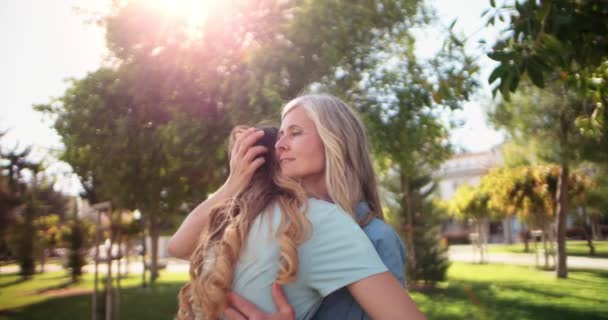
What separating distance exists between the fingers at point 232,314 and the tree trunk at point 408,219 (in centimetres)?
1666

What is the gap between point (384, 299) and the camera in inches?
51.6

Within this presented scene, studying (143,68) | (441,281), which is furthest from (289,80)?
(441,281)

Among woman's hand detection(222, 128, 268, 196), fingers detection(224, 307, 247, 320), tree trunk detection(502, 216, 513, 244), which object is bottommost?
tree trunk detection(502, 216, 513, 244)

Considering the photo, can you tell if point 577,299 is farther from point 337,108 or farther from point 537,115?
point 337,108

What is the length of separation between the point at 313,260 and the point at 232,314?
A: 0.84ft

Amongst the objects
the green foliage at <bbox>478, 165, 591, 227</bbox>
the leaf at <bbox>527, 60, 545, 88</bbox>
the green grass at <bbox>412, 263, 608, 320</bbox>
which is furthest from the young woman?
the green foliage at <bbox>478, 165, 591, 227</bbox>

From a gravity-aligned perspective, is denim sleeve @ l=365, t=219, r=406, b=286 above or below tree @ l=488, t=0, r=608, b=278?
below

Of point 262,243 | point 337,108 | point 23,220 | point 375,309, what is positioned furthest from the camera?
point 23,220

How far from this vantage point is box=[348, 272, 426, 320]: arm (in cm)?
130

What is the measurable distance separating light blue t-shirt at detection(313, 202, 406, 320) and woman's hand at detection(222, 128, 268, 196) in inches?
16.4

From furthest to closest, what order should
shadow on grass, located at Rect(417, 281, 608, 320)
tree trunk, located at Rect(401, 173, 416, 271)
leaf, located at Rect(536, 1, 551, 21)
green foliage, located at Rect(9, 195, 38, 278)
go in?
tree trunk, located at Rect(401, 173, 416, 271), green foliage, located at Rect(9, 195, 38, 278), shadow on grass, located at Rect(417, 281, 608, 320), leaf, located at Rect(536, 1, 551, 21)

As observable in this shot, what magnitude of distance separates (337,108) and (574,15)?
7.78ft

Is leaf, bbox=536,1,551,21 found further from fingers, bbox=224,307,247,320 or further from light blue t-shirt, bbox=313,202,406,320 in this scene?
fingers, bbox=224,307,247,320

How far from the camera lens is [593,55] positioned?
12.4 ft
